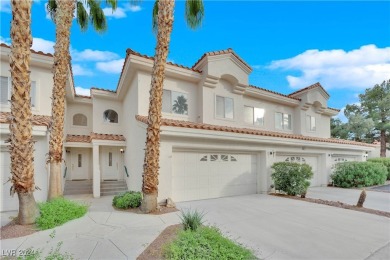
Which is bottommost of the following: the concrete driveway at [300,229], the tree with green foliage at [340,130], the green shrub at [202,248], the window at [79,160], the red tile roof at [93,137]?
the concrete driveway at [300,229]

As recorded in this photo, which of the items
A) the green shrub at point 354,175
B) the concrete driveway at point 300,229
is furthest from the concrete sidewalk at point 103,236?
the green shrub at point 354,175

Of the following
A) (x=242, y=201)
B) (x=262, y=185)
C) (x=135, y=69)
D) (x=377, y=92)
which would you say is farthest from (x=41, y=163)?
(x=377, y=92)

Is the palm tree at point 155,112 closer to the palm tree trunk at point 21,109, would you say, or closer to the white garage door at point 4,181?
the palm tree trunk at point 21,109

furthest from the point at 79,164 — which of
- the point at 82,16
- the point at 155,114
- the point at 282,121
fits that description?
the point at 282,121

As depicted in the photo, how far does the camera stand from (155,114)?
7.48 metres

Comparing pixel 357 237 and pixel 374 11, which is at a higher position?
pixel 374 11

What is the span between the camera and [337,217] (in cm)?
756

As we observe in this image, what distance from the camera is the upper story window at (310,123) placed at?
18.6 m

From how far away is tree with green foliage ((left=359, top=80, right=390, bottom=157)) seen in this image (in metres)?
28.9

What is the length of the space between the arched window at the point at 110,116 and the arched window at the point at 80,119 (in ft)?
6.10

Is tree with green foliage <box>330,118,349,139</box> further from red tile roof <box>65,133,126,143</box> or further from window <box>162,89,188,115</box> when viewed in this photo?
red tile roof <box>65,133,126,143</box>

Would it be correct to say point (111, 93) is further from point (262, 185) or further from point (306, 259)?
point (306, 259)

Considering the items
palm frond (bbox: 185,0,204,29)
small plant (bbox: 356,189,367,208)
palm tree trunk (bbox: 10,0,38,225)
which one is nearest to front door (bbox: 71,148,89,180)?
palm tree trunk (bbox: 10,0,38,225)

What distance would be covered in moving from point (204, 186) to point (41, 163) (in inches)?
291
